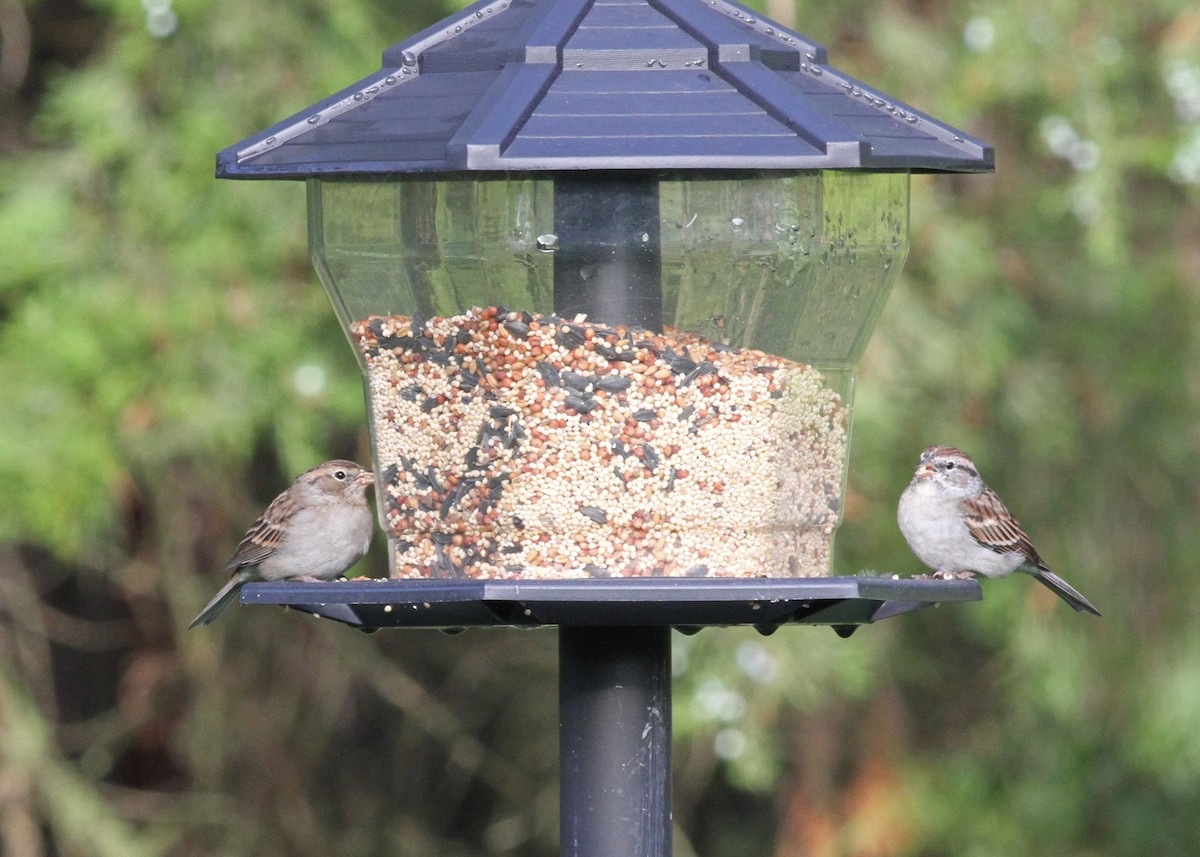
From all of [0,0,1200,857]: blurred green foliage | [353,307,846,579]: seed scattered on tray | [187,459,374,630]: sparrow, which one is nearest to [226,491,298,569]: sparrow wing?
[187,459,374,630]: sparrow

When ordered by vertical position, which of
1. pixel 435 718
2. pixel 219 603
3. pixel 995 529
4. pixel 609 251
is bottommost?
pixel 435 718

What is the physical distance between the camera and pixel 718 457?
3.20m

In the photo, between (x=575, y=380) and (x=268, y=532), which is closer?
(x=575, y=380)

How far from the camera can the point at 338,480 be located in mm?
4656

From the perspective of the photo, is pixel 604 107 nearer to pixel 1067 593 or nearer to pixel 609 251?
pixel 609 251

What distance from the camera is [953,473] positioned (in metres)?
4.88

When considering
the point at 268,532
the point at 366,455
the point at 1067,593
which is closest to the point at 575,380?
the point at 268,532

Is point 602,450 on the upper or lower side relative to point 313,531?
upper

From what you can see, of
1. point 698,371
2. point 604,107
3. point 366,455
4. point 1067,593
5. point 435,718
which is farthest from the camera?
point 435,718

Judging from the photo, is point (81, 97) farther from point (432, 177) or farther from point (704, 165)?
point (704, 165)

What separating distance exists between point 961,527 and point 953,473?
Result: 160 mm

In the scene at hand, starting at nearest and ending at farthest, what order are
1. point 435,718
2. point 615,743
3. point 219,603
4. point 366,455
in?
point 615,743
point 219,603
point 366,455
point 435,718

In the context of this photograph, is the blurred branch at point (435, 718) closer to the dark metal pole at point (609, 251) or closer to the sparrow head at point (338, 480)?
the sparrow head at point (338, 480)

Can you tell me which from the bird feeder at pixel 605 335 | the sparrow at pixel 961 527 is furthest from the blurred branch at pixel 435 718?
the bird feeder at pixel 605 335
